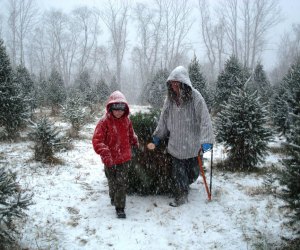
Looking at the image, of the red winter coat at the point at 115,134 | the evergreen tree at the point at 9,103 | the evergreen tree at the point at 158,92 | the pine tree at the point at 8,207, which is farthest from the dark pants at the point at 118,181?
the evergreen tree at the point at 158,92

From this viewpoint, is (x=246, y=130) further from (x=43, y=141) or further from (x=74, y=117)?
(x=74, y=117)

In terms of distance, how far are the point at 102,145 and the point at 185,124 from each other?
1.40 m

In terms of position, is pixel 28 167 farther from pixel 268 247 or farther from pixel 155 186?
pixel 268 247

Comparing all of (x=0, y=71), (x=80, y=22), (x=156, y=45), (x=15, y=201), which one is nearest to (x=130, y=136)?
(x=15, y=201)

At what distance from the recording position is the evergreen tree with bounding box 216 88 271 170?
6.11m

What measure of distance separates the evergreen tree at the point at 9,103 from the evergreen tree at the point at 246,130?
18.0ft

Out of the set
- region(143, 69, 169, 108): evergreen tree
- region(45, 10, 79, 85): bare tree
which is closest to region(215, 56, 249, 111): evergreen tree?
region(143, 69, 169, 108): evergreen tree

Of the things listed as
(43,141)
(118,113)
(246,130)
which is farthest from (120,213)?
(246,130)

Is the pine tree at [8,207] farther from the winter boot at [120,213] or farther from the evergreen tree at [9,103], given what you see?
the evergreen tree at [9,103]

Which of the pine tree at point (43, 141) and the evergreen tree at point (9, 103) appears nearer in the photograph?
the pine tree at point (43, 141)

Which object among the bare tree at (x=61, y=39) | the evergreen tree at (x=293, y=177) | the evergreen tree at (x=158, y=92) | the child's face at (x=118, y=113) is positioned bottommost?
the evergreen tree at (x=293, y=177)

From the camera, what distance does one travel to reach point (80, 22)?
4550 centimetres

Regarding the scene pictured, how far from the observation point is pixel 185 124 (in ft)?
15.1

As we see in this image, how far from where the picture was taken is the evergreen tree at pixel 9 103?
310 inches
